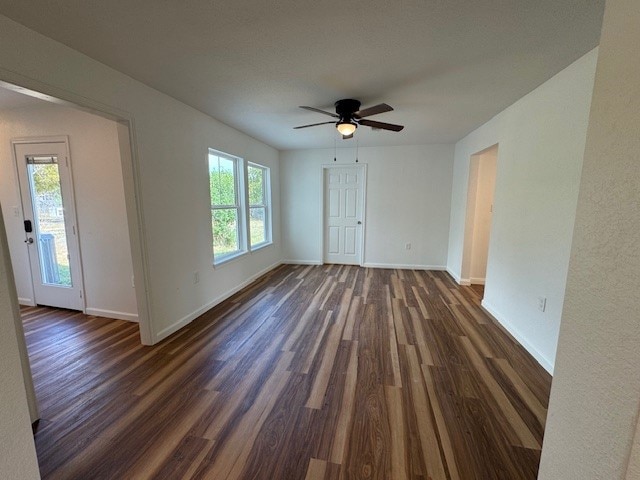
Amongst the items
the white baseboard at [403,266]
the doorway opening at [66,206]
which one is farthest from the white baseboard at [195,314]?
the white baseboard at [403,266]

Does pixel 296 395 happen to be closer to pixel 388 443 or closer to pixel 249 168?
pixel 388 443

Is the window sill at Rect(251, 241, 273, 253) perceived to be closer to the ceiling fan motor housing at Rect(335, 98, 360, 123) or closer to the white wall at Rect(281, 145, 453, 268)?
the white wall at Rect(281, 145, 453, 268)

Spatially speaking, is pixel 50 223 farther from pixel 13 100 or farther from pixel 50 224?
pixel 13 100

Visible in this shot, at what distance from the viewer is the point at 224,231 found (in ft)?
13.3

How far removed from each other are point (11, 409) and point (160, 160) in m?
2.30

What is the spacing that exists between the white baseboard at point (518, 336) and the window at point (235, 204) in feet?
11.6

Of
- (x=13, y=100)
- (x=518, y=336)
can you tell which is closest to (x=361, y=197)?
(x=518, y=336)

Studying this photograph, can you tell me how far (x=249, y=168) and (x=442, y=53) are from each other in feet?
11.4

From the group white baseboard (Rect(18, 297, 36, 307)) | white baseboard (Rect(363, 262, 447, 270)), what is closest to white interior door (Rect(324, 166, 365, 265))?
white baseboard (Rect(363, 262, 447, 270))

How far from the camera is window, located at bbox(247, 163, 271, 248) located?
16.0 feet

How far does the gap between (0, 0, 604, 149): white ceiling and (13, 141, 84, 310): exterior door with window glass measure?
1764 mm

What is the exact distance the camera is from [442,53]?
196 centimetres

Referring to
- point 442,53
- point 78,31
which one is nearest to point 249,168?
point 78,31

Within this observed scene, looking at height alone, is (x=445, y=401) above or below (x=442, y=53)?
below
